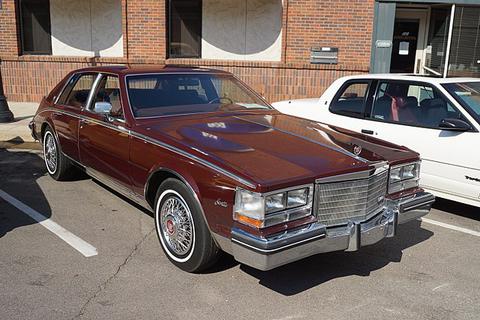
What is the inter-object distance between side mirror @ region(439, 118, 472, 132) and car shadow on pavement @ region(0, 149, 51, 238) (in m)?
4.31

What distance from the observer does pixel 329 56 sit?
39.6 feet

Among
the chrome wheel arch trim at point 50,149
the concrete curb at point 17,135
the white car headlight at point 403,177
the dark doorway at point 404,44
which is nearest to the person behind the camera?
the white car headlight at point 403,177

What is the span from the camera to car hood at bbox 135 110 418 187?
3.43 meters

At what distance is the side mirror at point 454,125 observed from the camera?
512 cm

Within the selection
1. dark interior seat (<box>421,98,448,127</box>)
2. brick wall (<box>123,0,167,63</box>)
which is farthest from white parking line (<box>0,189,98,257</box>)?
brick wall (<box>123,0,167,63</box>)

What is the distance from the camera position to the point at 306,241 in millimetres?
3324

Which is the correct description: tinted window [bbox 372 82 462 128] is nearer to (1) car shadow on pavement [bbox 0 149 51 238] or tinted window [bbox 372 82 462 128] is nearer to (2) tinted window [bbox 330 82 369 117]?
(2) tinted window [bbox 330 82 369 117]

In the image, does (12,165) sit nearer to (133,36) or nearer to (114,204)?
(114,204)

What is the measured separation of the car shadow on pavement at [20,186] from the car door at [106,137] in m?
0.80

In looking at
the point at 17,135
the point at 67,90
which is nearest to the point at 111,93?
the point at 67,90

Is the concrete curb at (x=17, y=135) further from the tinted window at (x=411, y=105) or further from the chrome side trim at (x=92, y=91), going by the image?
the tinted window at (x=411, y=105)

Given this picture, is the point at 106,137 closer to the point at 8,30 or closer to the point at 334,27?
the point at 334,27

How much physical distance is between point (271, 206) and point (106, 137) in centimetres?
235

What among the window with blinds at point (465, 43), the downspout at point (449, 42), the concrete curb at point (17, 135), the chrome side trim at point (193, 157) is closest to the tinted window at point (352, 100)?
the chrome side trim at point (193, 157)
